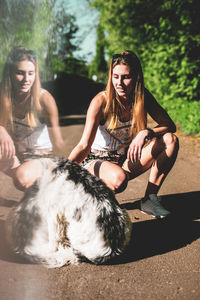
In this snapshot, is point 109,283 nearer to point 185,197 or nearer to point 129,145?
point 129,145

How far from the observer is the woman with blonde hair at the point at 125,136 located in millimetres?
2334

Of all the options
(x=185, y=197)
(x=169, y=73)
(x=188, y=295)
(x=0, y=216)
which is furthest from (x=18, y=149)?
(x=169, y=73)

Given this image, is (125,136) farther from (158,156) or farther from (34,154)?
(34,154)

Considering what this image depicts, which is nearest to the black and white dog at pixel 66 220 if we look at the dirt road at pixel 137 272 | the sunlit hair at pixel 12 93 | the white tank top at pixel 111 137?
the dirt road at pixel 137 272

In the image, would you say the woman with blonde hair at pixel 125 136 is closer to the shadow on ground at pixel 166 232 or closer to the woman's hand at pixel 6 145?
the shadow on ground at pixel 166 232

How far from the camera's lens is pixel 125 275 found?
6.46 feet

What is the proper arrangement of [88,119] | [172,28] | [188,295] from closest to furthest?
[188,295]
[88,119]
[172,28]

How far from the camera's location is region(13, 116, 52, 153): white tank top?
216cm

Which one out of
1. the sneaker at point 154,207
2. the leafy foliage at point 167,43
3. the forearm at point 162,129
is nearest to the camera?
the forearm at point 162,129

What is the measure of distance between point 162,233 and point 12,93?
1.69 m

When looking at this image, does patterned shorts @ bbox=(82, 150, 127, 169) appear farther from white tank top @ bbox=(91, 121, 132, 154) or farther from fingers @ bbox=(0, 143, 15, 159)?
fingers @ bbox=(0, 143, 15, 159)

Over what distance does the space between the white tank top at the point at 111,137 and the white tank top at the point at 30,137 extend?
1.88 feet

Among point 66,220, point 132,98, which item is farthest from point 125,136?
point 66,220

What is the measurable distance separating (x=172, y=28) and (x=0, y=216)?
609 cm
